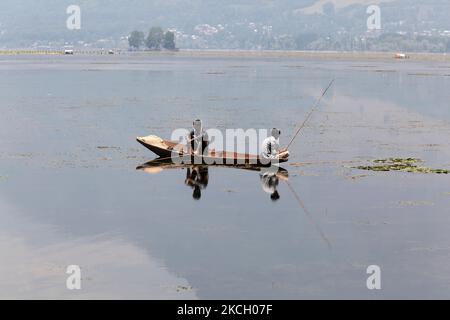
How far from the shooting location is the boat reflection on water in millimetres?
41500

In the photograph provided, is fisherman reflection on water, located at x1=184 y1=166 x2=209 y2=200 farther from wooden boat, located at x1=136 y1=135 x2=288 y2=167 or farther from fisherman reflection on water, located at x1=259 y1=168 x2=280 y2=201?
fisherman reflection on water, located at x1=259 y1=168 x2=280 y2=201

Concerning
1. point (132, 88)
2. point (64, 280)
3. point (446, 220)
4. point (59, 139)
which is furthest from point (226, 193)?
point (132, 88)

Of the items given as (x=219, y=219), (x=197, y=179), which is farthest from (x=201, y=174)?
(x=219, y=219)

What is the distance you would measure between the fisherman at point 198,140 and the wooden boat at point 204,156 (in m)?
0.38

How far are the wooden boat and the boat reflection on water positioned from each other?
36cm

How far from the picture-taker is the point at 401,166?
159 feet

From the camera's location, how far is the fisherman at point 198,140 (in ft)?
152

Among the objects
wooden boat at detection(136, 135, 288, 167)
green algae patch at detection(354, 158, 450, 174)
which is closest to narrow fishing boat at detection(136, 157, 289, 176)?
wooden boat at detection(136, 135, 288, 167)

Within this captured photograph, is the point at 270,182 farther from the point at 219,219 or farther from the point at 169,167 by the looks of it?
the point at 219,219

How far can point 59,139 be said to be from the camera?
60.3m

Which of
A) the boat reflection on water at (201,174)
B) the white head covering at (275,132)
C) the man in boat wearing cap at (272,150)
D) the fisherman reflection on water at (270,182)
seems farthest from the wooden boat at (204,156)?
the white head covering at (275,132)

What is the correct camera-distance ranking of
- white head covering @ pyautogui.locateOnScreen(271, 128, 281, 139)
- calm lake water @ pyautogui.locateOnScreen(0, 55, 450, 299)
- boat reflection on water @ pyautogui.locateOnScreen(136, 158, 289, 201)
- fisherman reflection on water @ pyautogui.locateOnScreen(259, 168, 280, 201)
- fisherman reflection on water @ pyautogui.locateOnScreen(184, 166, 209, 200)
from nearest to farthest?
1. calm lake water @ pyautogui.locateOnScreen(0, 55, 450, 299)
2. fisherman reflection on water @ pyautogui.locateOnScreen(259, 168, 280, 201)
3. fisherman reflection on water @ pyautogui.locateOnScreen(184, 166, 209, 200)
4. boat reflection on water @ pyautogui.locateOnScreen(136, 158, 289, 201)
5. white head covering @ pyautogui.locateOnScreen(271, 128, 281, 139)
